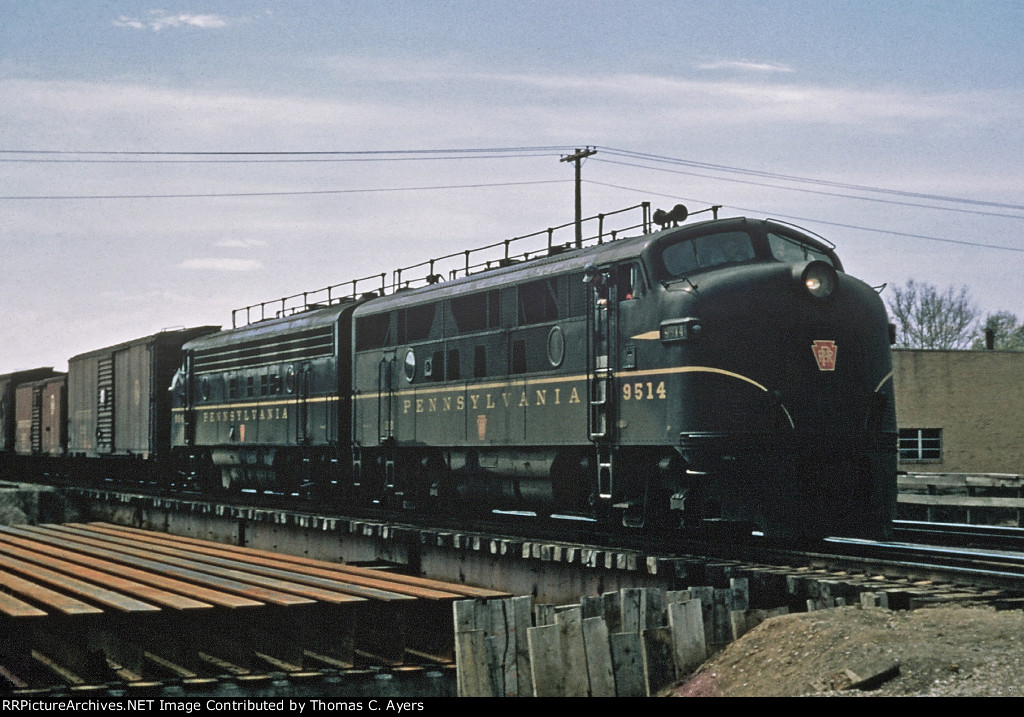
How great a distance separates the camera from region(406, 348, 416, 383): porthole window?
20891 millimetres

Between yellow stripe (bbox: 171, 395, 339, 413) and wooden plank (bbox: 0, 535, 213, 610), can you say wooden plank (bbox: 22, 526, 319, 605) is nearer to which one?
wooden plank (bbox: 0, 535, 213, 610)

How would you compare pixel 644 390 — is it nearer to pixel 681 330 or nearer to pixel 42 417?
pixel 681 330

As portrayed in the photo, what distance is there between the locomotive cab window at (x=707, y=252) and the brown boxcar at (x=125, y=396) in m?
22.4

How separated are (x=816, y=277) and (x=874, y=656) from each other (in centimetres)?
644

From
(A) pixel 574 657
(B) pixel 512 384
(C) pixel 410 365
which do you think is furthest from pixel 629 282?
(A) pixel 574 657

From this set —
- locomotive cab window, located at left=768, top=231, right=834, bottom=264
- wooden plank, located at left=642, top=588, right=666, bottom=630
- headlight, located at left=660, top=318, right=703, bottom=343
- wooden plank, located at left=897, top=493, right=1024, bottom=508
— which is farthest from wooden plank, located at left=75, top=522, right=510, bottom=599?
wooden plank, located at left=897, top=493, right=1024, bottom=508

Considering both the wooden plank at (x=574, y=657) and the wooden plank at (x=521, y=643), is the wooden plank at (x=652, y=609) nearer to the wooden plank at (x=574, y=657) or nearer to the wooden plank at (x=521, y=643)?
the wooden plank at (x=574, y=657)

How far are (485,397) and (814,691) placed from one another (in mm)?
10246

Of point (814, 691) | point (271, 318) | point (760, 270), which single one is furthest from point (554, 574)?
point (271, 318)

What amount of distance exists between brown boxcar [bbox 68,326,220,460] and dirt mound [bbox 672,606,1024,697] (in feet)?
87.6

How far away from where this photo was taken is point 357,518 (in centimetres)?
2172

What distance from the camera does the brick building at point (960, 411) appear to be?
42.3 meters

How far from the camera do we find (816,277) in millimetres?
14438

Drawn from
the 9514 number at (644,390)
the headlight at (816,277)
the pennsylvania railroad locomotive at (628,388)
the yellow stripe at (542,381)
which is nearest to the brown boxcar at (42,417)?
the pennsylvania railroad locomotive at (628,388)
